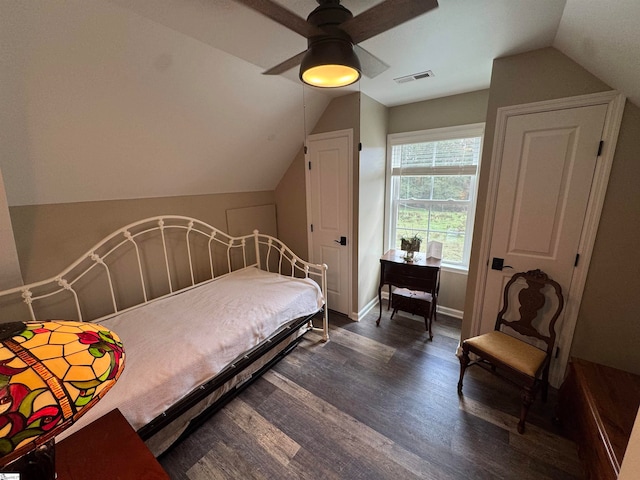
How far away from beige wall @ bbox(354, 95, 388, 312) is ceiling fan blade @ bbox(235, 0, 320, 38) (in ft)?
5.04

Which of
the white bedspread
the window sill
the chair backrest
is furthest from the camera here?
the window sill

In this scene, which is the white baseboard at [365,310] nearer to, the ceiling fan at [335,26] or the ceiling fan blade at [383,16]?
the ceiling fan at [335,26]

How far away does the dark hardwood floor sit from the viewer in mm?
1468

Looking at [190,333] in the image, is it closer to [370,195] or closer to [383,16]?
[383,16]

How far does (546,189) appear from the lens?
6.06 ft

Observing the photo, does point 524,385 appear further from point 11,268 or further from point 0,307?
point 0,307

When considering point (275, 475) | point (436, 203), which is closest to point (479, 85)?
point (436, 203)

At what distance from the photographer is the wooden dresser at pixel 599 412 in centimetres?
118

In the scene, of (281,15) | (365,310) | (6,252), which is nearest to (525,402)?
(365,310)

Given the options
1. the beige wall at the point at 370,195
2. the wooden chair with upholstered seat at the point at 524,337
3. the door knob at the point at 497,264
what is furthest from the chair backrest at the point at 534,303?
the beige wall at the point at 370,195

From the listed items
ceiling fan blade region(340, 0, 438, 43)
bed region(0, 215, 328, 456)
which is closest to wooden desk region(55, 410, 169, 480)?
bed region(0, 215, 328, 456)

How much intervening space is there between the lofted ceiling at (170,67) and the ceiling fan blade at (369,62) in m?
0.25

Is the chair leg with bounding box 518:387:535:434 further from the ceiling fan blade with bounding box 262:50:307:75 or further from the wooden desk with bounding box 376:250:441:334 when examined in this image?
the ceiling fan blade with bounding box 262:50:307:75

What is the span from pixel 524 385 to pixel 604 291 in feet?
2.85
